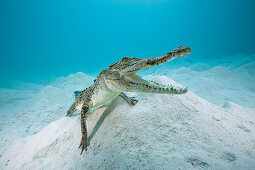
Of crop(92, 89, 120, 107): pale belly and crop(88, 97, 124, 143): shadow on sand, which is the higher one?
crop(92, 89, 120, 107): pale belly

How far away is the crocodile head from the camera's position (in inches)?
65.6

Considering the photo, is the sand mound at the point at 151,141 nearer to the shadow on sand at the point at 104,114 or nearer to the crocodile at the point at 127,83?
the shadow on sand at the point at 104,114

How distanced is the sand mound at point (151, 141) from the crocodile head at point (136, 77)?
501mm

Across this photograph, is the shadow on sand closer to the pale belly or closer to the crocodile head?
the pale belly

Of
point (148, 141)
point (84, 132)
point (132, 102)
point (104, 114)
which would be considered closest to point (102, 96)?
point (104, 114)

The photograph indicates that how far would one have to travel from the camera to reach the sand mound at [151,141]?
1373 mm

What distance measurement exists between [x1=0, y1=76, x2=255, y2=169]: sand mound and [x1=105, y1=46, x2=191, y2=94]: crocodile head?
0.50 metres

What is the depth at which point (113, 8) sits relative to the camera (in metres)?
118

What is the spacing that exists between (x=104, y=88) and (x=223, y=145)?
206 cm

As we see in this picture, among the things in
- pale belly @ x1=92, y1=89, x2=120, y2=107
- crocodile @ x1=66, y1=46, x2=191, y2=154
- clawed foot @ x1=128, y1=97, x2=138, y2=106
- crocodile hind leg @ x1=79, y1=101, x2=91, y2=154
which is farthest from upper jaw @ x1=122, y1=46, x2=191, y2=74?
crocodile hind leg @ x1=79, y1=101, x2=91, y2=154

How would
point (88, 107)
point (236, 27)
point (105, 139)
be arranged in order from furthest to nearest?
point (236, 27) < point (88, 107) < point (105, 139)

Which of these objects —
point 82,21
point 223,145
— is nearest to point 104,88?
point 223,145

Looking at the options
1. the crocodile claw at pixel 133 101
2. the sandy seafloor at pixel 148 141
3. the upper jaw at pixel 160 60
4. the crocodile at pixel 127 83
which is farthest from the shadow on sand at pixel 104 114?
the upper jaw at pixel 160 60

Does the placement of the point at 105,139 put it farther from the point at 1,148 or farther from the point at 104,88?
the point at 1,148
